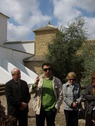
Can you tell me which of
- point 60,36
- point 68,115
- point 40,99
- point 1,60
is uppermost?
point 60,36

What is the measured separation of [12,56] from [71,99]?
17.8 metres

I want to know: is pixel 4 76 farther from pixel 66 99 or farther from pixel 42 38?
pixel 66 99

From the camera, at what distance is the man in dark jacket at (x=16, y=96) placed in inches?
170

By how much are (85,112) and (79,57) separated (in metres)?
14.3

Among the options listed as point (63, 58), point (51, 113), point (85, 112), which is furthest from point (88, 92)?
point (63, 58)

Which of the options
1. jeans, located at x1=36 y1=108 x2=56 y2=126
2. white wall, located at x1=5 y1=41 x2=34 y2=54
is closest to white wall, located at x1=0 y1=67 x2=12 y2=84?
white wall, located at x1=5 y1=41 x2=34 y2=54

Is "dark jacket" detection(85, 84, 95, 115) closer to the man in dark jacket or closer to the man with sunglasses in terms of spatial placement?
the man with sunglasses

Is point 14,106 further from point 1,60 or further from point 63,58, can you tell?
point 1,60

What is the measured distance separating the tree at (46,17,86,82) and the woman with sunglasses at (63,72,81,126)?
13925 millimetres

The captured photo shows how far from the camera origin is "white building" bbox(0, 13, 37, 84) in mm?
18098

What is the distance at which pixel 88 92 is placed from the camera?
182 inches

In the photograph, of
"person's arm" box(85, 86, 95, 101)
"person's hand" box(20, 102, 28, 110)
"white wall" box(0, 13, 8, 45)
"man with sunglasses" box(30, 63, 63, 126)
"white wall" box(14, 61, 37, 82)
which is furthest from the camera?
"white wall" box(0, 13, 8, 45)

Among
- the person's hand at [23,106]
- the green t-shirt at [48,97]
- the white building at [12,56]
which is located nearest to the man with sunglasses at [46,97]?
the green t-shirt at [48,97]

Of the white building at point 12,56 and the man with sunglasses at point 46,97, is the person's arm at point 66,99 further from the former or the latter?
the white building at point 12,56
